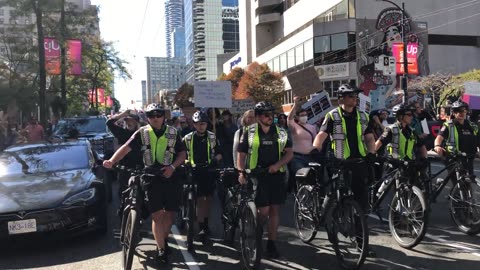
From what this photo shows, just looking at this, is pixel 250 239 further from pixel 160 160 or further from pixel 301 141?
pixel 301 141

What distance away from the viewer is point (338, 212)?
211 inches

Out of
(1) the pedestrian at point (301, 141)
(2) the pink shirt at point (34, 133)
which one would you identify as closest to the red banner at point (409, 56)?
(2) the pink shirt at point (34, 133)

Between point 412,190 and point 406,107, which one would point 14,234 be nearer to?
point 412,190

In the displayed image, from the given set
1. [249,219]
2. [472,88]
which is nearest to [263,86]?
[472,88]

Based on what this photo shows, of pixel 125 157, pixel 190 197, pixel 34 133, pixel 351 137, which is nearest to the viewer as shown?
pixel 351 137

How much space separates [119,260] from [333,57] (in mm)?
46575

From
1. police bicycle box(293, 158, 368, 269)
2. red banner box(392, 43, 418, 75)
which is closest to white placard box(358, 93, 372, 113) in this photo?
police bicycle box(293, 158, 368, 269)

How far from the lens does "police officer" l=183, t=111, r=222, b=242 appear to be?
22.5ft

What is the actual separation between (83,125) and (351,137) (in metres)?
11.9

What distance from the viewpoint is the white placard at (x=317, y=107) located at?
33.8ft

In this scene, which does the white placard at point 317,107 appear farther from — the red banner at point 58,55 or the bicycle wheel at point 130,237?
the red banner at point 58,55

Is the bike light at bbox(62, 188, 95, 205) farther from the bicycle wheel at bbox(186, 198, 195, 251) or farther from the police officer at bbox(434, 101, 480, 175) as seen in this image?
the police officer at bbox(434, 101, 480, 175)

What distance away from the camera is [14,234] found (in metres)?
6.01

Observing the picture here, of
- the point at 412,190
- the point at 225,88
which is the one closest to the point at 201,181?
the point at 412,190
